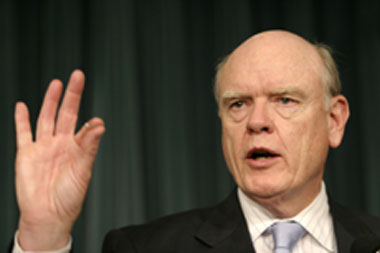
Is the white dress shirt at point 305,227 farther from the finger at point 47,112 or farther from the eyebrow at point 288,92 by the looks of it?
the finger at point 47,112

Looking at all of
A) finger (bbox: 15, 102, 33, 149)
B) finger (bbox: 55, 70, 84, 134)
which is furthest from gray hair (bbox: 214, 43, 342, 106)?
finger (bbox: 15, 102, 33, 149)

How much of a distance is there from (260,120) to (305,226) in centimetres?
35

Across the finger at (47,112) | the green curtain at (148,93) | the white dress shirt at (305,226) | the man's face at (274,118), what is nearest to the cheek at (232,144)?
the man's face at (274,118)

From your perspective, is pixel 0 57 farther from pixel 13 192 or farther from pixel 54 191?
pixel 54 191

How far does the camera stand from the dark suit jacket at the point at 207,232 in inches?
60.1

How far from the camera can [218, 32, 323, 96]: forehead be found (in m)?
1.57

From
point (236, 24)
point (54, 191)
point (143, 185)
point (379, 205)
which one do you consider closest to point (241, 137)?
point (54, 191)

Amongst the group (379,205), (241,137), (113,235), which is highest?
(241,137)

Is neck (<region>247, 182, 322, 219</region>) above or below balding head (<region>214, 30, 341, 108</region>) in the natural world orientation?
below

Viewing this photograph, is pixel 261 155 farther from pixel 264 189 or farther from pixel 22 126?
pixel 22 126

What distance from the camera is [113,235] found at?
164cm

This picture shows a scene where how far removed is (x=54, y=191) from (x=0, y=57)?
3.70 feet

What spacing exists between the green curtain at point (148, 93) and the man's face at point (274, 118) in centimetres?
73

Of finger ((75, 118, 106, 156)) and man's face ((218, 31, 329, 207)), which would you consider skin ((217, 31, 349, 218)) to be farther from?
finger ((75, 118, 106, 156))
